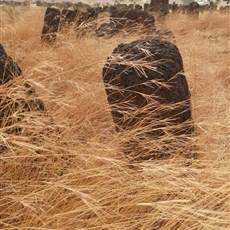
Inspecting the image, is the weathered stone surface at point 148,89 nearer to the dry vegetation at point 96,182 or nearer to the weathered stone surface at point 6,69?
the dry vegetation at point 96,182

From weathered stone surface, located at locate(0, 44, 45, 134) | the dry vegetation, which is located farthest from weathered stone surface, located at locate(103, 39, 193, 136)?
weathered stone surface, located at locate(0, 44, 45, 134)

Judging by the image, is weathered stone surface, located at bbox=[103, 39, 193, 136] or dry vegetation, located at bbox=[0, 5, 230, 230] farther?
weathered stone surface, located at bbox=[103, 39, 193, 136]

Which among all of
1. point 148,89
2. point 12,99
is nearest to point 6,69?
point 12,99

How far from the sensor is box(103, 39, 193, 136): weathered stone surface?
2088 millimetres

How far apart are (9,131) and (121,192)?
546 mm

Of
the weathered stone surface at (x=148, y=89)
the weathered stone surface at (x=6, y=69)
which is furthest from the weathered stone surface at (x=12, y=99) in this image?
the weathered stone surface at (x=148, y=89)

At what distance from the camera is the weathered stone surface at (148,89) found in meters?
2.09

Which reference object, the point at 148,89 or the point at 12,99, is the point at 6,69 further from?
the point at 148,89

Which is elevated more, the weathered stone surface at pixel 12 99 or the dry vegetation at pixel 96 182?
the weathered stone surface at pixel 12 99

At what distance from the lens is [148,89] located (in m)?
2.14

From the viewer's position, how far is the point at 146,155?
1.91 meters

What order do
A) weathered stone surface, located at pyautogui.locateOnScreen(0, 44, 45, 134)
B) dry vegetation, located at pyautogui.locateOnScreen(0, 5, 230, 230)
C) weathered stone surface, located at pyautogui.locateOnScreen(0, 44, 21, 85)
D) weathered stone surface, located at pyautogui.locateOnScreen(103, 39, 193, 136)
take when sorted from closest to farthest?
dry vegetation, located at pyautogui.locateOnScreen(0, 5, 230, 230)
weathered stone surface, located at pyautogui.locateOnScreen(0, 44, 45, 134)
weathered stone surface, located at pyautogui.locateOnScreen(0, 44, 21, 85)
weathered stone surface, located at pyautogui.locateOnScreen(103, 39, 193, 136)

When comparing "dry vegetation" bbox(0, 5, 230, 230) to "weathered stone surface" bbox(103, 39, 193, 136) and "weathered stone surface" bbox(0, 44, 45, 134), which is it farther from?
"weathered stone surface" bbox(103, 39, 193, 136)

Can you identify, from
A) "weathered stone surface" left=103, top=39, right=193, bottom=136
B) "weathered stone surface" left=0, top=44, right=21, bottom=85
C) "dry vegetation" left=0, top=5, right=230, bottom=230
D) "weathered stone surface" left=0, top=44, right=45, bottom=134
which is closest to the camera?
"dry vegetation" left=0, top=5, right=230, bottom=230
